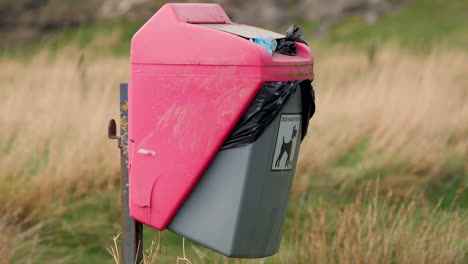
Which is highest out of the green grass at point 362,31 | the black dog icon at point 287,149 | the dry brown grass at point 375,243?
the black dog icon at point 287,149

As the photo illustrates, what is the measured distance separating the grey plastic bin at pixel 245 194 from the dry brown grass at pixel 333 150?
1210 millimetres

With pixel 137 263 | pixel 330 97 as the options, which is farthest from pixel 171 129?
pixel 330 97

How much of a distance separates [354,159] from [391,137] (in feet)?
1.77

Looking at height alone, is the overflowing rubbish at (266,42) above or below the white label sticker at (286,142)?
above

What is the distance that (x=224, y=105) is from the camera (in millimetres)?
3293

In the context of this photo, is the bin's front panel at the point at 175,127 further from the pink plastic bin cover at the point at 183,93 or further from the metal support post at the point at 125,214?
the metal support post at the point at 125,214

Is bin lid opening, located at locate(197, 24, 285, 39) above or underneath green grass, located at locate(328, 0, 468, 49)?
above

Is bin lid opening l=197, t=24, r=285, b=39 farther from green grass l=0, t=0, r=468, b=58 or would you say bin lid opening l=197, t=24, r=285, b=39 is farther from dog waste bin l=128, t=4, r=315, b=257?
green grass l=0, t=0, r=468, b=58

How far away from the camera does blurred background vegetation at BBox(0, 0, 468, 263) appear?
486 cm

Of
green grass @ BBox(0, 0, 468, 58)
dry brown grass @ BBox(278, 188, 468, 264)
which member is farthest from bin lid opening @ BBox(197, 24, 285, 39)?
green grass @ BBox(0, 0, 468, 58)

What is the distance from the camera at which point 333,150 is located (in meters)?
8.05

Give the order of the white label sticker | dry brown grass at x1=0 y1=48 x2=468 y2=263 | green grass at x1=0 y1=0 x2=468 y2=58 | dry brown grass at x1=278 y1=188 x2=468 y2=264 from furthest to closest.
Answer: green grass at x1=0 y1=0 x2=468 y2=58 < dry brown grass at x1=0 y1=48 x2=468 y2=263 < dry brown grass at x1=278 y1=188 x2=468 y2=264 < the white label sticker

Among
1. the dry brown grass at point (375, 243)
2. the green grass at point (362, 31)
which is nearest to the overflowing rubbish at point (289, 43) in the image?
the dry brown grass at point (375, 243)

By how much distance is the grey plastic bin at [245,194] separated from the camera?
132 inches
